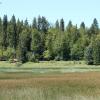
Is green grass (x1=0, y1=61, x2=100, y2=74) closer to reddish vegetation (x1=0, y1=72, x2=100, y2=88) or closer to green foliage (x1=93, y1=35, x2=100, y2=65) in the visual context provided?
green foliage (x1=93, y1=35, x2=100, y2=65)

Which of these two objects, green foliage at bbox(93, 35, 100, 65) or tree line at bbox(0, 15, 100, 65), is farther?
tree line at bbox(0, 15, 100, 65)

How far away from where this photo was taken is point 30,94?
29.8m

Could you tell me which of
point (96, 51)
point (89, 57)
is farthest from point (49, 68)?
point (96, 51)

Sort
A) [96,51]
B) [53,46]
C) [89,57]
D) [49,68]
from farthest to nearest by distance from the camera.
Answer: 1. [53,46]
2. [96,51]
3. [89,57]
4. [49,68]

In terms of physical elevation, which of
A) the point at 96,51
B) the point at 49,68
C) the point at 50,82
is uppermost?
the point at 96,51

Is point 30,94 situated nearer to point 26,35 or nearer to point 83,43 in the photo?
point 83,43

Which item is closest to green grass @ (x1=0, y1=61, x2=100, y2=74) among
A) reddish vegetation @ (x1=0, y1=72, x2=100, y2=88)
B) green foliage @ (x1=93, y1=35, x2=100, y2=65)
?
green foliage @ (x1=93, y1=35, x2=100, y2=65)

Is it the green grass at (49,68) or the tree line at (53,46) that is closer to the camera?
the green grass at (49,68)

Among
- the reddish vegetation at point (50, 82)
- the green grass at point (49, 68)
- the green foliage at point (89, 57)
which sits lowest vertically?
the reddish vegetation at point (50, 82)

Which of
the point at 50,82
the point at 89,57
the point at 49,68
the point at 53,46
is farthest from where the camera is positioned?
the point at 53,46

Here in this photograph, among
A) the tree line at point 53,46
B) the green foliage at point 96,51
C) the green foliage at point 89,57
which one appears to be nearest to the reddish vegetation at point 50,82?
the green foliage at point 96,51

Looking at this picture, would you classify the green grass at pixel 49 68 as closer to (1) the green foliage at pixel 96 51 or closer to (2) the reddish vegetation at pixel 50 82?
(1) the green foliage at pixel 96 51

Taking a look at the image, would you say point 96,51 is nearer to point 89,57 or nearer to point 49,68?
point 89,57

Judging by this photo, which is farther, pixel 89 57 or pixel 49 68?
pixel 89 57
